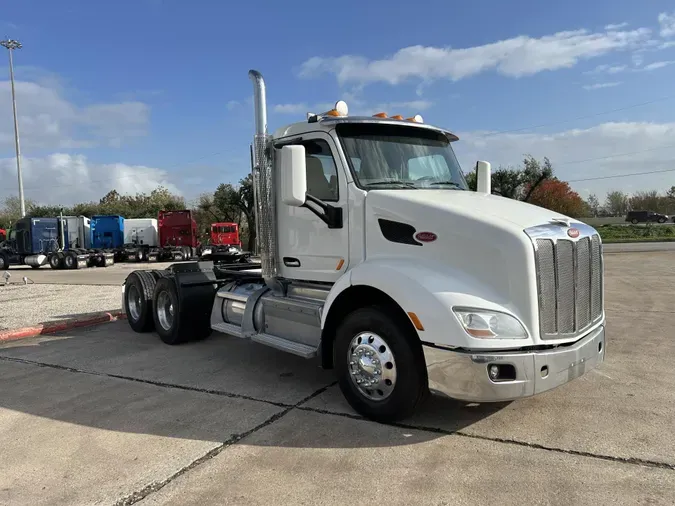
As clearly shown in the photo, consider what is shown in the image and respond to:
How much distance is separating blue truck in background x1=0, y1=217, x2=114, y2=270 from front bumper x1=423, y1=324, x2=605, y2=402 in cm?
3009

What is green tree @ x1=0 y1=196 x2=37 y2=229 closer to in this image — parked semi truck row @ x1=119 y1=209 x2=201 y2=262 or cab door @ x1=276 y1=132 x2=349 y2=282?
parked semi truck row @ x1=119 y1=209 x2=201 y2=262

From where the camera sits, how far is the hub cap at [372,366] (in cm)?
430

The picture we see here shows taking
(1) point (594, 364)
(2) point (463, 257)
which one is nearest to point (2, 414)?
(2) point (463, 257)

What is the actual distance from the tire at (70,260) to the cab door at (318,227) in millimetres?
27823

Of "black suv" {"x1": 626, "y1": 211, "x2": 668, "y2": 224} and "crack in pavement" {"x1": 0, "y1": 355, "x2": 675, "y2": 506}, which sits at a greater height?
"black suv" {"x1": 626, "y1": 211, "x2": 668, "y2": 224}

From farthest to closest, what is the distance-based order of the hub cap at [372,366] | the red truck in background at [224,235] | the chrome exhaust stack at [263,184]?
1. the red truck in background at [224,235]
2. the chrome exhaust stack at [263,184]
3. the hub cap at [372,366]

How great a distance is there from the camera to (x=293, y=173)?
4.73 m

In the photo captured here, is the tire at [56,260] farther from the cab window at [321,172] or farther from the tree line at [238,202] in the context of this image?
the cab window at [321,172]

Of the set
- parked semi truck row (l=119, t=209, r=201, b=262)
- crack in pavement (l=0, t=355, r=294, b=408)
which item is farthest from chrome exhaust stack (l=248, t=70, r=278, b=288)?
parked semi truck row (l=119, t=209, r=201, b=262)

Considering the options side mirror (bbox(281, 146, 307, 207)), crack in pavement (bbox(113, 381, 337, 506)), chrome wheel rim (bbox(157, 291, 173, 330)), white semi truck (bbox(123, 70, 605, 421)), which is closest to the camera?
crack in pavement (bbox(113, 381, 337, 506))

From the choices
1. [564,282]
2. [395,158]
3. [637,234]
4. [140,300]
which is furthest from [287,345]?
[637,234]

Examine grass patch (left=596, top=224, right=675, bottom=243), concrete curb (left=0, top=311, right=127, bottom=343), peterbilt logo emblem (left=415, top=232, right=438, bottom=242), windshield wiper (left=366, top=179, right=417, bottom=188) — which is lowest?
grass patch (left=596, top=224, right=675, bottom=243)

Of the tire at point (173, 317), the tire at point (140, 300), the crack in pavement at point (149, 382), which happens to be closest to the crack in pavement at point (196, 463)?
the crack in pavement at point (149, 382)

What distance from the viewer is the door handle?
18.7 feet
